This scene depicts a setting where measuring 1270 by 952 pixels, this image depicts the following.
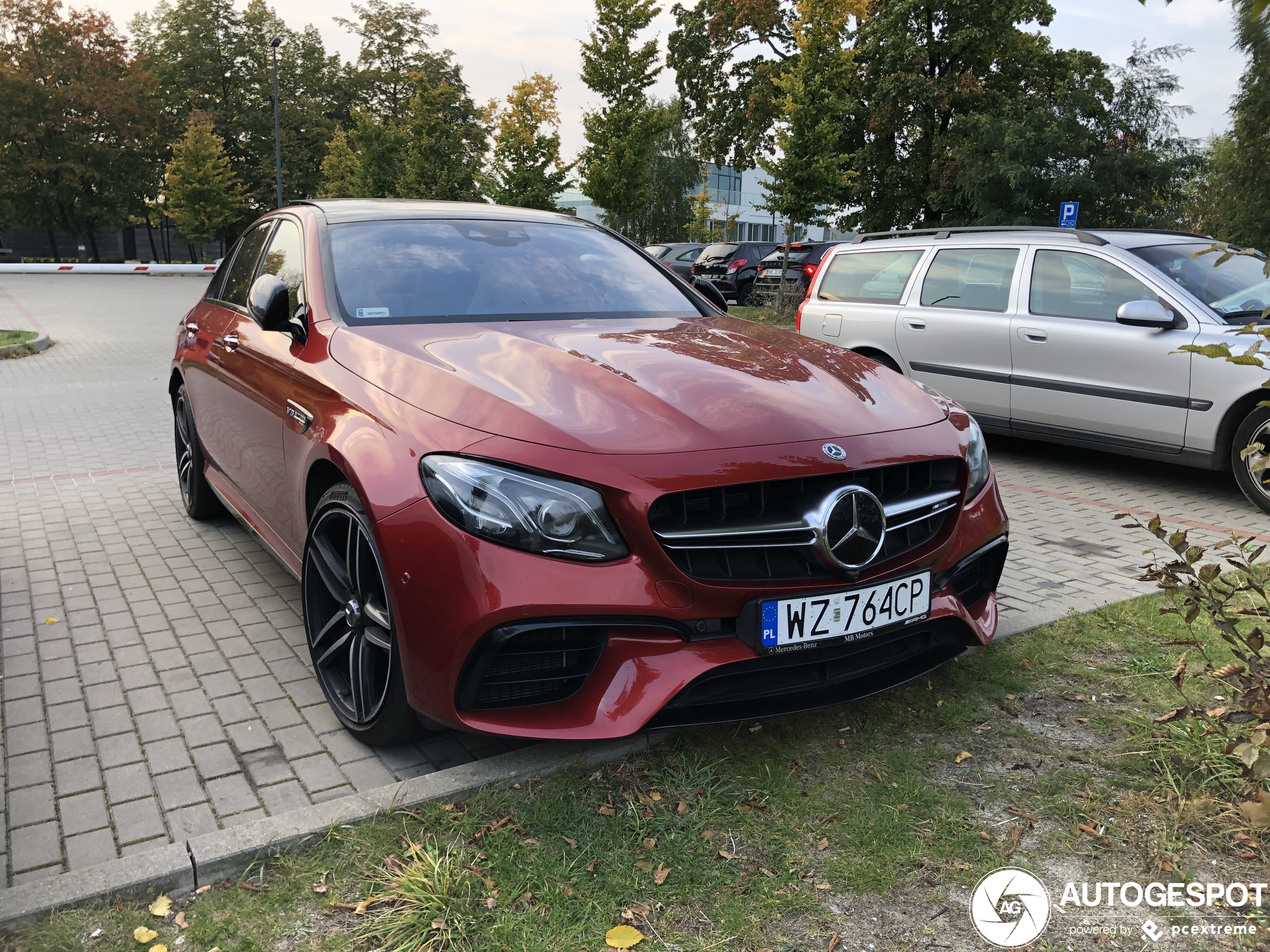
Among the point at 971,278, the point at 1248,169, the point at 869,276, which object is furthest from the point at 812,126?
the point at 1248,169

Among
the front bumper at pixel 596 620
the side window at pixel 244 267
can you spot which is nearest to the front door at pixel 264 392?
the side window at pixel 244 267

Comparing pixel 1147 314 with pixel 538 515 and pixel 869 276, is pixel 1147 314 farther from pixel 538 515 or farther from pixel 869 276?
pixel 538 515

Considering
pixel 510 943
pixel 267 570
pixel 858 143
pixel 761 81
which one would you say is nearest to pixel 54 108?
pixel 761 81

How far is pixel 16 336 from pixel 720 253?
54.5 ft

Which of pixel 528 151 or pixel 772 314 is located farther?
pixel 528 151

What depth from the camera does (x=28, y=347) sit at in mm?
13711

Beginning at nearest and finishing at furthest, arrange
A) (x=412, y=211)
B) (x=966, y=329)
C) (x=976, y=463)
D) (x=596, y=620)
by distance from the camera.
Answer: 1. (x=596, y=620)
2. (x=976, y=463)
3. (x=412, y=211)
4. (x=966, y=329)

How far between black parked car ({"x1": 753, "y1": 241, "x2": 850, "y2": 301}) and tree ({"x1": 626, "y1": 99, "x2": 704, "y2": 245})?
32961 millimetres

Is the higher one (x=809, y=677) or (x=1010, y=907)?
(x=809, y=677)

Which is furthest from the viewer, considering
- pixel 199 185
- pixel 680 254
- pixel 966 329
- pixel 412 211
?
pixel 199 185

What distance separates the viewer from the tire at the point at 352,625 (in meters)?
2.80

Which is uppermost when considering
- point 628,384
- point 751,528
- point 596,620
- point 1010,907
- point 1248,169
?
point 1248,169

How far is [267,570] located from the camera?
4.78m

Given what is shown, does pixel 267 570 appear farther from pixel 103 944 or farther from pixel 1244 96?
pixel 1244 96
